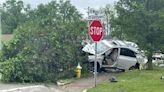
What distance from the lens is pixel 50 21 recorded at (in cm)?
2242

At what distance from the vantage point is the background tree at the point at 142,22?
2500 cm

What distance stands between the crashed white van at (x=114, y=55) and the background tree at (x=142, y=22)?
0.77 metres

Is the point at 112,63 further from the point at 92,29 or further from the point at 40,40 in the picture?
the point at 92,29

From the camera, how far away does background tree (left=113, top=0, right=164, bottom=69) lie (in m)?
25.0

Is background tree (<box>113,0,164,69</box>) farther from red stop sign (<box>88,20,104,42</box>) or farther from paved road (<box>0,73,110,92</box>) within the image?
red stop sign (<box>88,20,104,42</box>)

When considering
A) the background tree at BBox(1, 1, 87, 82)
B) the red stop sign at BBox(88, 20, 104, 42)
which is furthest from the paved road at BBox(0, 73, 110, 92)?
the red stop sign at BBox(88, 20, 104, 42)

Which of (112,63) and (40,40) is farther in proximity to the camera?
(112,63)

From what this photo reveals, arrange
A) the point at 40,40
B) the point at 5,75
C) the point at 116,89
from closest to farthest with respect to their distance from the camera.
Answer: the point at 116,89
the point at 5,75
the point at 40,40

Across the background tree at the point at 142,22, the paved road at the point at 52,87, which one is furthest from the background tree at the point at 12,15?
the paved road at the point at 52,87

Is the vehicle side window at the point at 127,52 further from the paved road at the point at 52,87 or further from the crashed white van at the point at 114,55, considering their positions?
the paved road at the point at 52,87

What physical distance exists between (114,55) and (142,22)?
2541 millimetres

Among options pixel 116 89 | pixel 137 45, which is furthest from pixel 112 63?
pixel 116 89

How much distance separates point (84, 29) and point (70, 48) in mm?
1723

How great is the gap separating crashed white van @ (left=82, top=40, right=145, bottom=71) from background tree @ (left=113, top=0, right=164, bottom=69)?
30.5 inches
